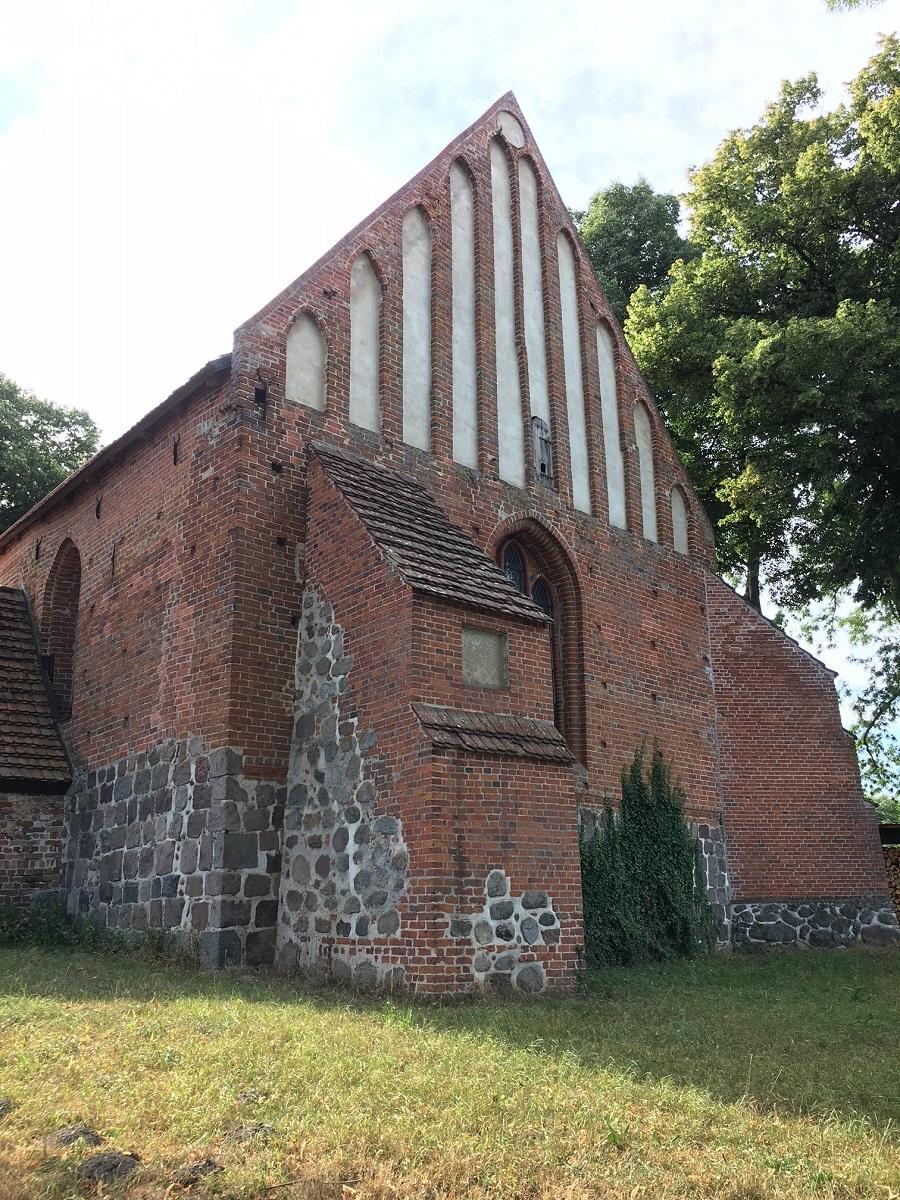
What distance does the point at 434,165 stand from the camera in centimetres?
1280

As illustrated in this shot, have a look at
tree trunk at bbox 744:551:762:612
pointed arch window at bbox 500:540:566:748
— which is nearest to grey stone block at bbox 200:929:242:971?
pointed arch window at bbox 500:540:566:748

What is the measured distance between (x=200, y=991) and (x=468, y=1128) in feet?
12.1

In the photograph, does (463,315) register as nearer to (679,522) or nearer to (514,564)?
(514,564)

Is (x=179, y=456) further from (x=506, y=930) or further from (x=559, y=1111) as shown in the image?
(x=559, y=1111)

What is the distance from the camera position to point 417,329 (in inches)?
470

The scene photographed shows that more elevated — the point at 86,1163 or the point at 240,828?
the point at 240,828

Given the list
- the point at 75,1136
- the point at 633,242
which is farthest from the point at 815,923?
the point at 633,242

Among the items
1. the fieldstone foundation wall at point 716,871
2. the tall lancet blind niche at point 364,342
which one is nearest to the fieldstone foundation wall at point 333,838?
the tall lancet blind niche at point 364,342

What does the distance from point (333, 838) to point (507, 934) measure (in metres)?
1.79

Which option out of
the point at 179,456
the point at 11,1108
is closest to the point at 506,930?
the point at 11,1108

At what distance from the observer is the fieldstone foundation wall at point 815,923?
13.5 metres

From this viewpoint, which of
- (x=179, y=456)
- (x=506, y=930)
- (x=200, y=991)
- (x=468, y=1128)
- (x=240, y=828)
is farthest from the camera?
(x=179, y=456)

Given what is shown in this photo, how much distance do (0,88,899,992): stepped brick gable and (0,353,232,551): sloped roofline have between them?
50 mm

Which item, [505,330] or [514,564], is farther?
[505,330]
